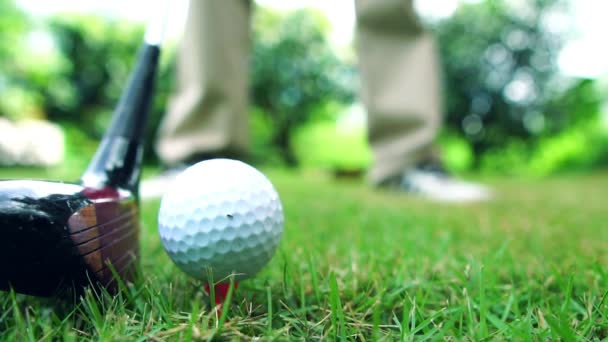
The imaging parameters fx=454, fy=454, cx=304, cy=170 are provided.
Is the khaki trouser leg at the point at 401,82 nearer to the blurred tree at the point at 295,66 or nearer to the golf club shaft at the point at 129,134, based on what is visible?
the golf club shaft at the point at 129,134

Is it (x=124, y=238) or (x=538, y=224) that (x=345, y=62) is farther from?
(x=124, y=238)

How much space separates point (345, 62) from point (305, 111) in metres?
1.48

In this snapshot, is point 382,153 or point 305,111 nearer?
point 382,153

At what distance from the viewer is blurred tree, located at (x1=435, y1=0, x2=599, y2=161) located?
8172mm

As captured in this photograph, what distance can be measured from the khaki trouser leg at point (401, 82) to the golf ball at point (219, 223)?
6.59 ft

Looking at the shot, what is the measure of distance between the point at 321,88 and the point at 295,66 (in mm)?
758

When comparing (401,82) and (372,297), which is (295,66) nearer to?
(401,82)

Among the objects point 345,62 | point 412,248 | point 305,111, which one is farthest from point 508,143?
point 412,248

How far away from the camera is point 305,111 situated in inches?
420

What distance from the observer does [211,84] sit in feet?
8.32

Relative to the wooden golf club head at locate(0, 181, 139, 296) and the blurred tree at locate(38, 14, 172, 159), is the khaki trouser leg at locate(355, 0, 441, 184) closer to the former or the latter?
the wooden golf club head at locate(0, 181, 139, 296)

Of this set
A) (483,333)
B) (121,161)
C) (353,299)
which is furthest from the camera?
(121,161)

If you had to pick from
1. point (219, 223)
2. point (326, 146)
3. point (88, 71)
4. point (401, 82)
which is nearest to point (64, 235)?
point (219, 223)

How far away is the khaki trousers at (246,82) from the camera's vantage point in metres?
2.49
